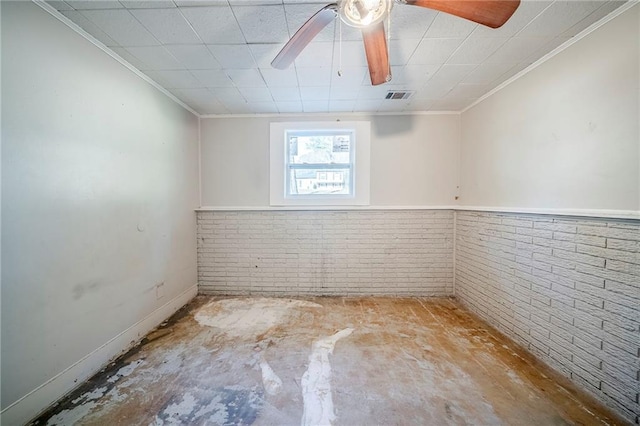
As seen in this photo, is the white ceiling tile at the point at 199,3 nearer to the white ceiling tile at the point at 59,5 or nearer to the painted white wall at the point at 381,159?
the white ceiling tile at the point at 59,5

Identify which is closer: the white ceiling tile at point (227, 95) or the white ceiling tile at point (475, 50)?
the white ceiling tile at point (475, 50)

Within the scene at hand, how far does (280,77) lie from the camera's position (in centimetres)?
246

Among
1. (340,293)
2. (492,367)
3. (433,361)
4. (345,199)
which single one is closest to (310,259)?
(340,293)

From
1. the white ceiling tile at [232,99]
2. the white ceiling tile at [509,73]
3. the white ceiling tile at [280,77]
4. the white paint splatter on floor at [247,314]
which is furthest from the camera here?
the white ceiling tile at [232,99]

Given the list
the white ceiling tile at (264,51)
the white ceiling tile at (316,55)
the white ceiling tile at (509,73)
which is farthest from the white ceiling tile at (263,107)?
the white ceiling tile at (509,73)

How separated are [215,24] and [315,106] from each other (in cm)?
166

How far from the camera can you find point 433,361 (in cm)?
206

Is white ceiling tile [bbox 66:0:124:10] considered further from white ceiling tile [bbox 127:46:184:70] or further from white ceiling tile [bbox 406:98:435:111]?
white ceiling tile [bbox 406:98:435:111]

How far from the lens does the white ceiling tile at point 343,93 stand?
2.73 meters

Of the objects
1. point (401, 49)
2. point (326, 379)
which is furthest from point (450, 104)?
point (326, 379)

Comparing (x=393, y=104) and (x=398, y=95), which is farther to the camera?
(x=393, y=104)

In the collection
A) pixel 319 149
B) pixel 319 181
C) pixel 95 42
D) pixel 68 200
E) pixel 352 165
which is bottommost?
pixel 68 200

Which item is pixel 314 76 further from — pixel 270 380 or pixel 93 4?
pixel 270 380

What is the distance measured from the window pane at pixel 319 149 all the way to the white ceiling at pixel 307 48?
2.47 feet
